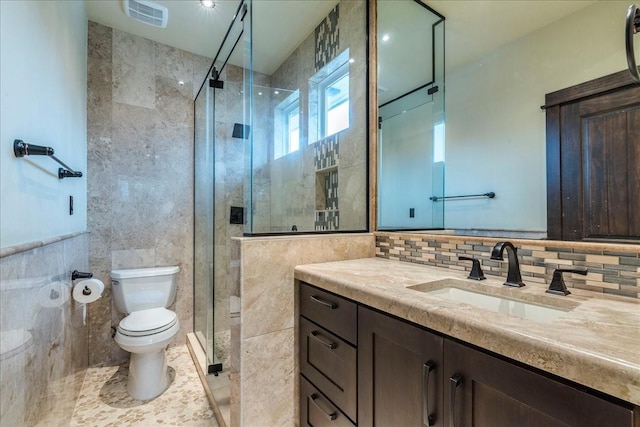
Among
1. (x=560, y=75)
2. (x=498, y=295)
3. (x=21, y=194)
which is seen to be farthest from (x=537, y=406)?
(x=21, y=194)

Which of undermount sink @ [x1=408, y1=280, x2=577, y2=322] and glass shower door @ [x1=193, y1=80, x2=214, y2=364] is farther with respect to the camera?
glass shower door @ [x1=193, y1=80, x2=214, y2=364]

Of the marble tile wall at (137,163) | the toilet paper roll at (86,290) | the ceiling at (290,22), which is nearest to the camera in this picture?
the ceiling at (290,22)

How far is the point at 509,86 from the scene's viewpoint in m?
1.20

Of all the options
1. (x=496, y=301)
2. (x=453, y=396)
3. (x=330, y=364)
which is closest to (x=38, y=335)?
(x=330, y=364)

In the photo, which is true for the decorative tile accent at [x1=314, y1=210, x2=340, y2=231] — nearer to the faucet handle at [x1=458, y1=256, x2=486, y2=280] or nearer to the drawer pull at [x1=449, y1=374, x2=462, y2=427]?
the faucet handle at [x1=458, y1=256, x2=486, y2=280]

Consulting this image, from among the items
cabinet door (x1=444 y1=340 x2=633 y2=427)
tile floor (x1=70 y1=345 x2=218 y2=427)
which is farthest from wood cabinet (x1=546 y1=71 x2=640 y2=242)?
tile floor (x1=70 y1=345 x2=218 y2=427)

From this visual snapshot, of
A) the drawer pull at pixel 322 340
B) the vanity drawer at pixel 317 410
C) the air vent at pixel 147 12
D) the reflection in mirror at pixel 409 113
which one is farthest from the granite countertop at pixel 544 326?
the air vent at pixel 147 12

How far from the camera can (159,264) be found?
7.91ft

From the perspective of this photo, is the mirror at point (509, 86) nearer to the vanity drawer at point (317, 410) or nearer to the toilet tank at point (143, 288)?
the vanity drawer at point (317, 410)

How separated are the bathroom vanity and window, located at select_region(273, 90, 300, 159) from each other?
137 centimetres

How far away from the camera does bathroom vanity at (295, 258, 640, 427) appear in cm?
50

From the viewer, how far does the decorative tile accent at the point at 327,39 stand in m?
2.03

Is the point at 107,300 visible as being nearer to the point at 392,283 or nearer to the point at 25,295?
the point at 25,295

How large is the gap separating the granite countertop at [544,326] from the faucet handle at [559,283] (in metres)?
0.02
